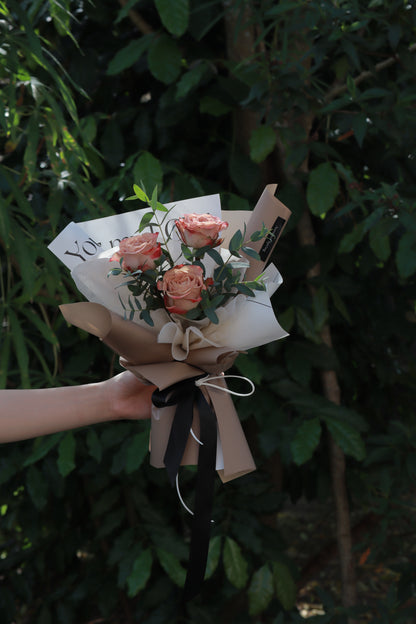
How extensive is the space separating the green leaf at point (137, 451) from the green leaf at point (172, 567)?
30 cm

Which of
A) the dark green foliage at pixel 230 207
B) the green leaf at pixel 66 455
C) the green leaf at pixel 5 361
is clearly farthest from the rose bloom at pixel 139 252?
the green leaf at pixel 66 455

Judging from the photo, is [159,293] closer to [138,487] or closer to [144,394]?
[144,394]

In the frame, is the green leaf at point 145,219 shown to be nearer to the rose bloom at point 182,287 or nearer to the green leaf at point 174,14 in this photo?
the rose bloom at point 182,287

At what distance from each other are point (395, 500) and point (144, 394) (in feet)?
3.34

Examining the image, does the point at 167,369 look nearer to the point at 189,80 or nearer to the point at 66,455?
the point at 66,455

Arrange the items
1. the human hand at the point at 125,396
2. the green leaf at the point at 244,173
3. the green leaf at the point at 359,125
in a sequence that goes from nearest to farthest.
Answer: the human hand at the point at 125,396 < the green leaf at the point at 359,125 < the green leaf at the point at 244,173

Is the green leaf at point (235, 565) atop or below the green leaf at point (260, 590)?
atop

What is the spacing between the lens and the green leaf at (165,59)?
1572mm

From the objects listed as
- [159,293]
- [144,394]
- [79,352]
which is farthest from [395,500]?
[159,293]

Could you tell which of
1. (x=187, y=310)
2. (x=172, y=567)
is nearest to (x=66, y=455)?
(x=172, y=567)

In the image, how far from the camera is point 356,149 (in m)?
1.83

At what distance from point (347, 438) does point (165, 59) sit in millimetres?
1009

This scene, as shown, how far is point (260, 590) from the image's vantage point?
170 centimetres

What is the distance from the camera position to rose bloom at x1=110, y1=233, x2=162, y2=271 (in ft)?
2.58
